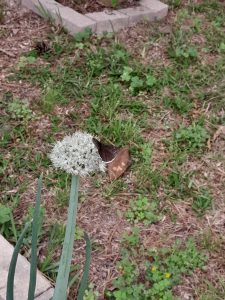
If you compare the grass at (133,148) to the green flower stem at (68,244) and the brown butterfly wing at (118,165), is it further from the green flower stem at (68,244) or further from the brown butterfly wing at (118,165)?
the green flower stem at (68,244)

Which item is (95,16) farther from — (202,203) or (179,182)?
(202,203)

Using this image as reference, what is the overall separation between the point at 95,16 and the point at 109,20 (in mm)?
104

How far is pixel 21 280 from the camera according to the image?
6.71 ft

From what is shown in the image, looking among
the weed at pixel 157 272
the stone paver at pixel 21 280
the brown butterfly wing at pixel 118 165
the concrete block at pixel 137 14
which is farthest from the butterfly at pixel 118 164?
the concrete block at pixel 137 14

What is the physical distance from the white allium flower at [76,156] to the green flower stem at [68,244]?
31mm

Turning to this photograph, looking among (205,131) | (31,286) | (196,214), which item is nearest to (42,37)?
(205,131)

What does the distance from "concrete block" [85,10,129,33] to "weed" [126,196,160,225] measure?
158cm

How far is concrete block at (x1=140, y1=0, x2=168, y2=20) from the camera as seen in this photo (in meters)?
4.07

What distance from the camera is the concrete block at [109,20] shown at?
377 cm

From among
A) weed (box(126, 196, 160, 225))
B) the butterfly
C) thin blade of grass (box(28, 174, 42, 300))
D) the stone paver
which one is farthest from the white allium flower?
the butterfly

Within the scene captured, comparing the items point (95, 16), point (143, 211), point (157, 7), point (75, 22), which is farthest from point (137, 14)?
point (143, 211)

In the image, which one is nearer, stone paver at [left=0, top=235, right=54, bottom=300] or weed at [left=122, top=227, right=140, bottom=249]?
stone paver at [left=0, top=235, right=54, bottom=300]

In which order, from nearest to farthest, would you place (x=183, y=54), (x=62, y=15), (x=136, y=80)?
(x=136, y=80) → (x=183, y=54) → (x=62, y=15)

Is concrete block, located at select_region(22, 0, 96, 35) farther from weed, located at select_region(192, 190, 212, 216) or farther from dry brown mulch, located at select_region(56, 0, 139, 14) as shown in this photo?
weed, located at select_region(192, 190, 212, 216)
